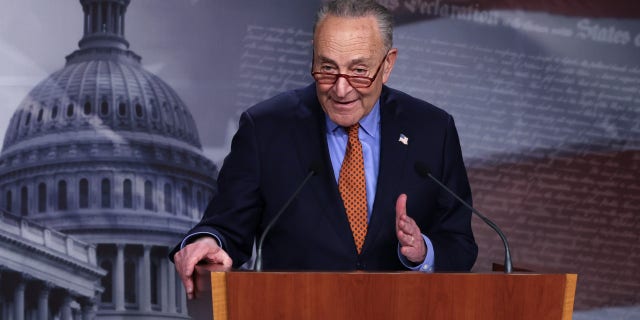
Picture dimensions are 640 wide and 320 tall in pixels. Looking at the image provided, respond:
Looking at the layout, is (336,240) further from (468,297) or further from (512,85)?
(512,85)

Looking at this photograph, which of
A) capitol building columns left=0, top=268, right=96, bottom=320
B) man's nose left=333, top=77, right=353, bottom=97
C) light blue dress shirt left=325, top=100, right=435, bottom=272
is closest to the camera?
man's nose left=333, top=77, right=353, bottom=97

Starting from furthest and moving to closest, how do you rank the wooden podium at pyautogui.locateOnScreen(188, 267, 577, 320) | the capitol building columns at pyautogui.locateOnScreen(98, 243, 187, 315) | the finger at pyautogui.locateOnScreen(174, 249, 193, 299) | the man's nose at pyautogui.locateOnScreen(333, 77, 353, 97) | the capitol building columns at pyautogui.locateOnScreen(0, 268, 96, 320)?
the capitol building columns at pyautogui.locateOnScreen(98, 243, 187, 315)
the capitol building columns at pyautogui.locateOnScreen(0, 268, 96, 320)
the man's nose at pyautogui.locateOnScreen(333, 77, 353, 97)
the finger at pyautogui.locateOnScreen(174, 249, 193, 299)
the wooden podium at pyautogui.locateOnScreen(188, 267, 577, 320)

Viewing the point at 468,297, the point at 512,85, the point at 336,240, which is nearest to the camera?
the point at 468,297

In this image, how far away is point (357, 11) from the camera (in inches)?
89.5

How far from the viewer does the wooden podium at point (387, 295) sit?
1646mm

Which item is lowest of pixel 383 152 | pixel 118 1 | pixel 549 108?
pixel 383 152

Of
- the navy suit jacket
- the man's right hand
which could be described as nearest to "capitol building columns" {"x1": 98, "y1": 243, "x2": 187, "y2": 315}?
the navy suit jacket

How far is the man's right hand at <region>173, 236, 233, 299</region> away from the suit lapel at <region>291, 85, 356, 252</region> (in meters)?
0.30

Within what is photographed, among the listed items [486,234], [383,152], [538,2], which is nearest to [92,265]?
[486,234]

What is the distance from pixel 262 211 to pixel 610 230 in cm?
418

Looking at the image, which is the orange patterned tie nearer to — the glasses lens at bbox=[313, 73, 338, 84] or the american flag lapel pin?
the american flag lapel pin

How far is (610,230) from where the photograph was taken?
6.13 meters

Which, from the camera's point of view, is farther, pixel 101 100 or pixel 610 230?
pixel 610 230

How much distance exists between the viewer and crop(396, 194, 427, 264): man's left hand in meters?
1.94
